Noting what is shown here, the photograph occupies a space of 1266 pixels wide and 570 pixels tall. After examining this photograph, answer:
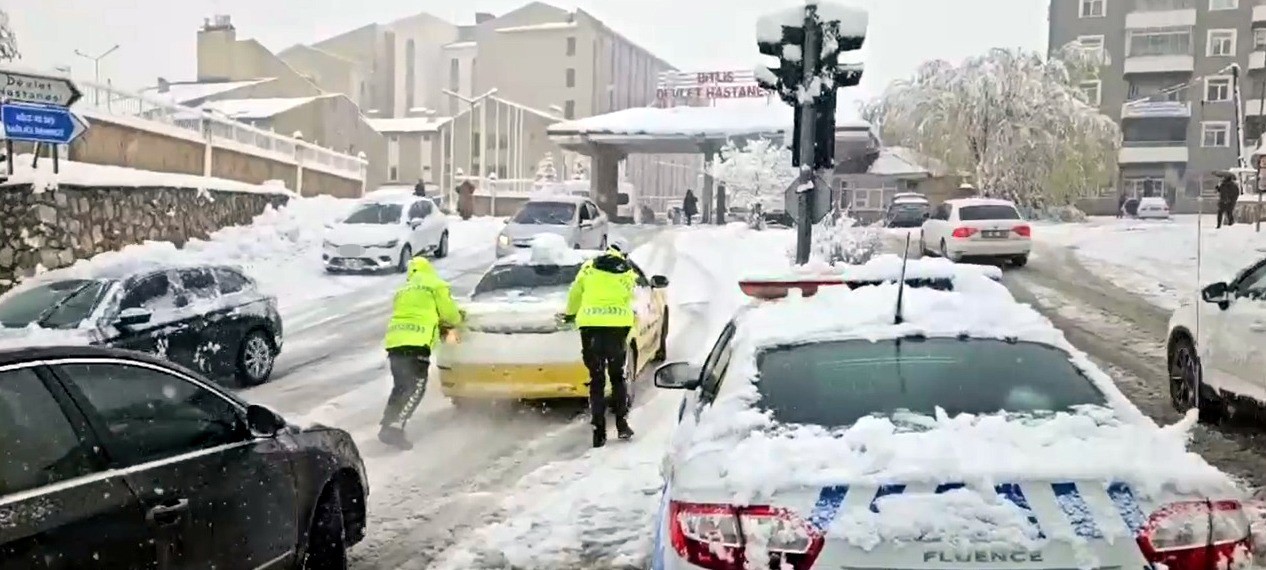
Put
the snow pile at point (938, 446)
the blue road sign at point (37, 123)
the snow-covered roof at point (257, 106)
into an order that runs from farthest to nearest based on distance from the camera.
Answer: the snow-covered roof at point (257, 106)
the blue road sign at point (37, 123)
the snow pile at point (938, 446)

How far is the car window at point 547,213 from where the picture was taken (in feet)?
76.3

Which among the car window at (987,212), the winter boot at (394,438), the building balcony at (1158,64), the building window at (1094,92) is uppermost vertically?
the building balcony at (1158,64)

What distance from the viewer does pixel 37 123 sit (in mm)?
15414

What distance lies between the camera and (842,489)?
3.05 m

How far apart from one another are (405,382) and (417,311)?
1.84 feet

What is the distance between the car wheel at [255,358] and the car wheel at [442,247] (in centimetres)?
1379

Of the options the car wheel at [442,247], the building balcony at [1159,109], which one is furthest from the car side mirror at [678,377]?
the building balcony at [1159,109]

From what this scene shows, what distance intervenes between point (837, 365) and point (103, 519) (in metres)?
2.53

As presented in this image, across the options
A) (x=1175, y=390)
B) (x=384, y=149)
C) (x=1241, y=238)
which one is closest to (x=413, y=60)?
(x=384, y=149)

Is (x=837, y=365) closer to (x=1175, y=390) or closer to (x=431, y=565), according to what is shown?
(x=431, y=565)

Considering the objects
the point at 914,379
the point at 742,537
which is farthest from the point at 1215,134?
the point at 742,537

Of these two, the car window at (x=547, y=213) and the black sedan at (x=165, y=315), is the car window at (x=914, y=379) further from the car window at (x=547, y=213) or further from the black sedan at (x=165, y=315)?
the car window at (x=547, y=213)

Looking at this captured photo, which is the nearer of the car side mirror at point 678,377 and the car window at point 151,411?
the car window at point 151,411

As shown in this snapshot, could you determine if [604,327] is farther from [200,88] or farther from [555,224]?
[200,88]
